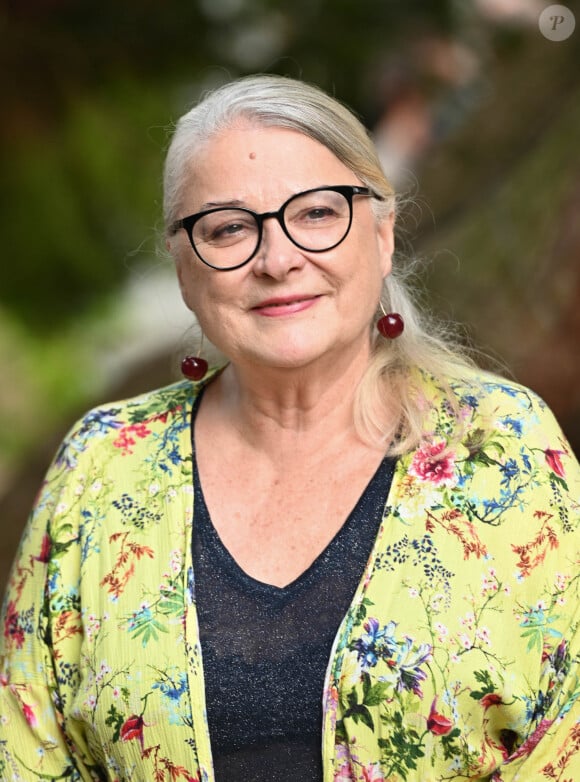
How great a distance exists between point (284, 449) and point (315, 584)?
0.31 meters

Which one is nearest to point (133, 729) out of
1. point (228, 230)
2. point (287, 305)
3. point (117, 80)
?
point (287, 305)

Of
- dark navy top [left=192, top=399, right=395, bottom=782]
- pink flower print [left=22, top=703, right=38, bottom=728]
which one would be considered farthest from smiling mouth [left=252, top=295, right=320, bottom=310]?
pink flower print [left=22, top=703, right=38, bottom=728]

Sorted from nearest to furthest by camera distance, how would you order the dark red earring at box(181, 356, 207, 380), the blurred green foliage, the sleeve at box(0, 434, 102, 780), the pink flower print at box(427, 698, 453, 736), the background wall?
the pink flower print at box(427, 698, 453, 736) < the sleeve at box(0, 434, 102, 780) < the dark red earring at box(181, 356, 207, 380) < the background wall < the blurred green foliage

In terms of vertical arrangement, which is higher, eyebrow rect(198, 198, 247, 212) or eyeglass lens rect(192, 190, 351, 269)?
eyebrow rect(198, 198, 247, 212)

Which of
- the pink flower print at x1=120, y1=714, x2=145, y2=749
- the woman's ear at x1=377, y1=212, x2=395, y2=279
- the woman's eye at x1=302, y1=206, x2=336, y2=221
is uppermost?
the woman's eye at x1=302, y1=206, x2=336, y2=221

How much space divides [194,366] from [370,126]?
129 inches

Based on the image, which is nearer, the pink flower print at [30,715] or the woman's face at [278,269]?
the woman's face at [278,269]

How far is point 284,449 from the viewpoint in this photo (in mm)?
2176

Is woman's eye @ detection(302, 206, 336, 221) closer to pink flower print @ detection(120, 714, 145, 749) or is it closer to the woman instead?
the woman

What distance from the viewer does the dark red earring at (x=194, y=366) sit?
2.29 meters

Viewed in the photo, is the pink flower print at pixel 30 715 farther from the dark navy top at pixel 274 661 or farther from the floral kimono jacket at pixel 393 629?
the dark navy top at pixel 274 661

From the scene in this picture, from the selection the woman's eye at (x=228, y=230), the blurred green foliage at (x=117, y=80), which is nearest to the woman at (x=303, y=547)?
the woman's eye at (x=228, y=230)

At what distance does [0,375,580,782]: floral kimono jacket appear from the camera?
1869 millimetres

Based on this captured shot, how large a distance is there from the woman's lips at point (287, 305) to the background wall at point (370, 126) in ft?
2.60
